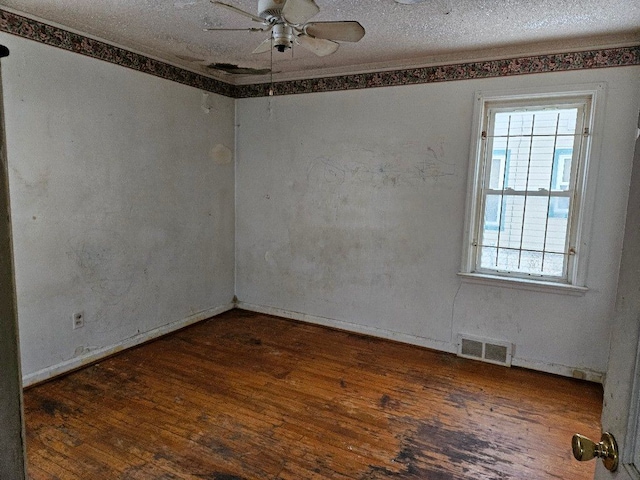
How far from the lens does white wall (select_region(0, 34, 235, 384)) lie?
9.17 ft

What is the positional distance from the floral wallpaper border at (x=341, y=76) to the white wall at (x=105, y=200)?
0.27 ft

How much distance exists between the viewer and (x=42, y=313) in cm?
294

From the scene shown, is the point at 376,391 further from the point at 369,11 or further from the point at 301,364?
the point at 369,11

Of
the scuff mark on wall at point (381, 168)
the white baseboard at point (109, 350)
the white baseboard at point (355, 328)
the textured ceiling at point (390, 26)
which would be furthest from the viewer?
the white baseboard at point (355, 328)

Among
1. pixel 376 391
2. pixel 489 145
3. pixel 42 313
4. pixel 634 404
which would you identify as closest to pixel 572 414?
pixel 376 391

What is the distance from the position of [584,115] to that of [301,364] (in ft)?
9.59

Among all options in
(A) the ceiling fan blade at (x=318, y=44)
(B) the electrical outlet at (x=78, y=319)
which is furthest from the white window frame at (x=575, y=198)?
(B) the electrical outlet at (x=78, y=319)

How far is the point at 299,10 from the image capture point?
1.79 m

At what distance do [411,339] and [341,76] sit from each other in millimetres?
2575

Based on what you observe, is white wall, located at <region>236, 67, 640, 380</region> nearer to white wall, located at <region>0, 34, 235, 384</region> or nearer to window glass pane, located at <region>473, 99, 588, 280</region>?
window glass pane, located at <region>473, 99, 588, 280</region>

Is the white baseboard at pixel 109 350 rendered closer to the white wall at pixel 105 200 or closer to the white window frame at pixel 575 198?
the white wall at pixel 105 200

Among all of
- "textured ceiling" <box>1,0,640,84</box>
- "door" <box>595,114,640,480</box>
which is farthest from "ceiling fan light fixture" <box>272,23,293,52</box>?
"door" <box>595,114,640,480</box>

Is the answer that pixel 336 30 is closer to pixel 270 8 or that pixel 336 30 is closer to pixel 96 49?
pixel 270 8

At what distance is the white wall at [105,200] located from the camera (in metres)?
2.79
